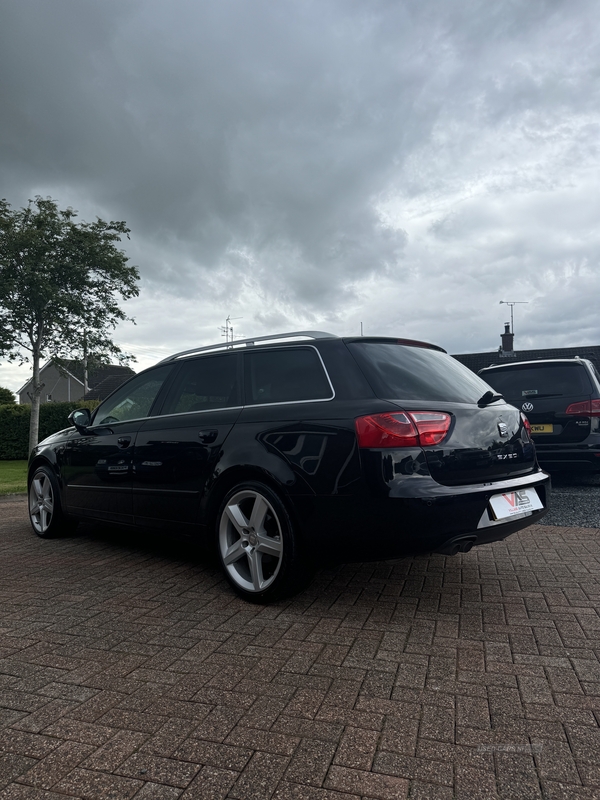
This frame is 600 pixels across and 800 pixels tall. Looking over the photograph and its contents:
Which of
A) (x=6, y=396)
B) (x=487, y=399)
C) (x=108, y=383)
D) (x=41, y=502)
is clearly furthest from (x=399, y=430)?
(x=108, y=383)

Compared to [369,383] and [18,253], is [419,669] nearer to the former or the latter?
[369,383]

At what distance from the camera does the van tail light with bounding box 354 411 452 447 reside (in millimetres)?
3398

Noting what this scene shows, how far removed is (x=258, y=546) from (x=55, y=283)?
20128 mm

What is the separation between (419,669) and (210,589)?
1.80 metres

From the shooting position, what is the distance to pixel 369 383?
3676mm

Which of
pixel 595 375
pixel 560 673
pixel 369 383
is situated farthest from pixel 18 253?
pixel 560 673

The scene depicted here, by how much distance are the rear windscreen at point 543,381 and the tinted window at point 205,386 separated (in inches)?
199

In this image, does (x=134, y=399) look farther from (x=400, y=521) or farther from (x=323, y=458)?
(x=400, y=521)

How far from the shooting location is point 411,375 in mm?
3854

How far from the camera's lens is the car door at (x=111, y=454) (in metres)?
5.07

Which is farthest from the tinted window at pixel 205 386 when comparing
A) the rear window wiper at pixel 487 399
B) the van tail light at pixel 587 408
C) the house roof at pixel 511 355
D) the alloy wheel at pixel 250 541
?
the house roof at pixel 511 355

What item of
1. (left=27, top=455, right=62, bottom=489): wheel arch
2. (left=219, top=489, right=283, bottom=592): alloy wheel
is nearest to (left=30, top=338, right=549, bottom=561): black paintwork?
(left=219, top=489, right=283, bottom=592): alloy wheel

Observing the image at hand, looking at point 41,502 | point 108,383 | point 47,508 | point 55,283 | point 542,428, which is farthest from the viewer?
point 108,383

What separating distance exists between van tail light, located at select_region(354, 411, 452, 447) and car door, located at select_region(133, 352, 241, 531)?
1100mm
